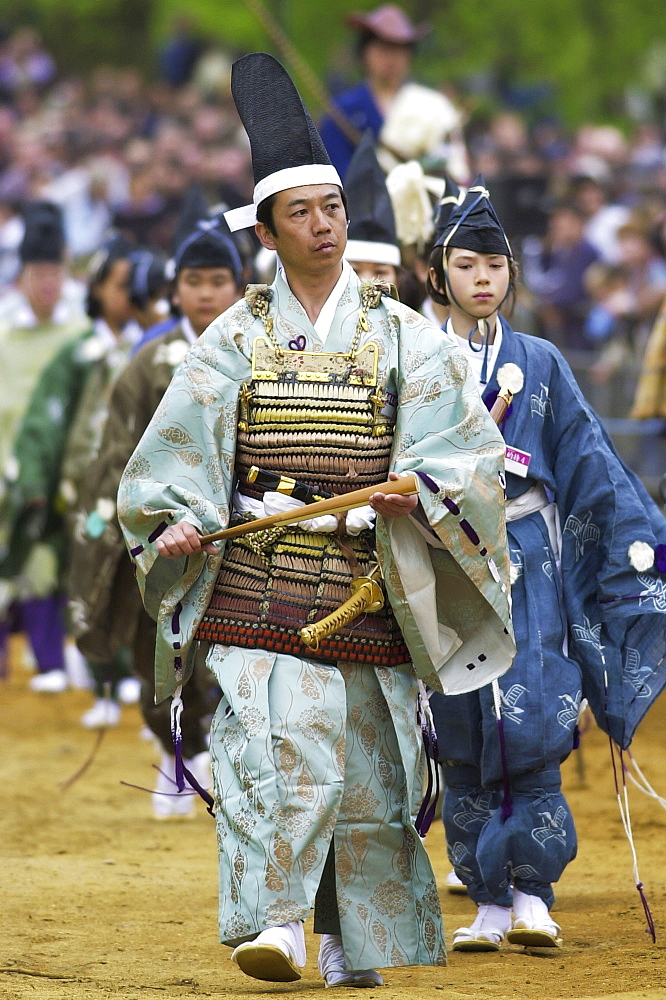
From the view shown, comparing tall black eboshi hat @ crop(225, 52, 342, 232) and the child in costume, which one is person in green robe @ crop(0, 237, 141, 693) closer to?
the child in costume

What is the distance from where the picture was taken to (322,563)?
186 inches

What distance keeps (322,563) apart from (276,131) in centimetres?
119

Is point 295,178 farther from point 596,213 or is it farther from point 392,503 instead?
point 596,213

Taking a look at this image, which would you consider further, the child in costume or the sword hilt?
the child in costume

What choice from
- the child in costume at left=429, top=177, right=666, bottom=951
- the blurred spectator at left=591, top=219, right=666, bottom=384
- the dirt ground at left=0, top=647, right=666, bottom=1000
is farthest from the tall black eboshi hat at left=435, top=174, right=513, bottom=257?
the blurred spectator at left=591, top=219, right=666, bottom=384

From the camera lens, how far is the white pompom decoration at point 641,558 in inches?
209

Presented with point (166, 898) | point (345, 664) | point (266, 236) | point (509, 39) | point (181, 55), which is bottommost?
point (166, 898)

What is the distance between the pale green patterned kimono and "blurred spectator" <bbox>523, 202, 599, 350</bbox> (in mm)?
9292

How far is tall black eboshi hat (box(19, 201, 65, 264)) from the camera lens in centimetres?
1053

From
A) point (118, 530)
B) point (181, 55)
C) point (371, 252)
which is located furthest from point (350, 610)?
point (181, 55)

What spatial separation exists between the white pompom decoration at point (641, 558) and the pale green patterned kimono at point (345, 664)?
0.69m

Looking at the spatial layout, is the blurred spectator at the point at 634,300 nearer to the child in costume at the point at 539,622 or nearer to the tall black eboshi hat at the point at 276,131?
the child in costume at the point at 539,622

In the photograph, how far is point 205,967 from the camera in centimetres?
505

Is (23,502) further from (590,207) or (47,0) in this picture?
(47,0)
